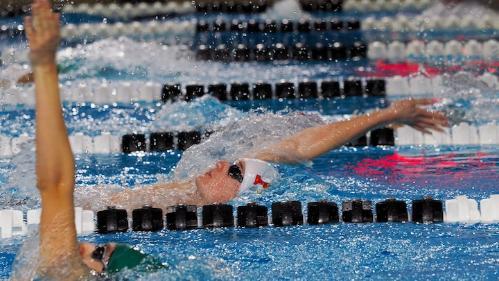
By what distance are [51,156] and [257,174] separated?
5.06ft

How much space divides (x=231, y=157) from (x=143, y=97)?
5.67ft

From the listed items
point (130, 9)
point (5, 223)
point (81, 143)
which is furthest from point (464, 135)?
point (130, 9)

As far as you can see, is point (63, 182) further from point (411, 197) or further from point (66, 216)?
point (411, 197)

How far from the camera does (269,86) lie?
6.05 metres

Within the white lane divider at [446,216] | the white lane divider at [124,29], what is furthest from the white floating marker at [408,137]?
the white lane divider at [124,29]

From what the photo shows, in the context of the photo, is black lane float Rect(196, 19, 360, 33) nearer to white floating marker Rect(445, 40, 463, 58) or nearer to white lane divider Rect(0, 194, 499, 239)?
white floating marker Rect(445, 40, 463, 58)

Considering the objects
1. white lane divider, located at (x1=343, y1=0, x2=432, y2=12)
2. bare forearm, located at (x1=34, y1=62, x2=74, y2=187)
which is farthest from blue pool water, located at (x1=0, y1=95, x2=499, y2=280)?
white lane divider, located at (x1=343, y1=0, x2=432, y2=12)

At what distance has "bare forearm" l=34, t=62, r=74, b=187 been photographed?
2.38m

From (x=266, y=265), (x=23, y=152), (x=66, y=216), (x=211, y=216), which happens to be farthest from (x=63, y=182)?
(x=23, y=152)

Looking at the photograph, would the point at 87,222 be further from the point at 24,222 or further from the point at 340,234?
the point at 340,234

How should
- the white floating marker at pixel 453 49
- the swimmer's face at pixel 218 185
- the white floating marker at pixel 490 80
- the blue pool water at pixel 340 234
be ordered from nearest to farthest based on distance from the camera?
the blue pool water at pixel 340 234
the swimmer's face at pixel 218 185
the white floating marker at pixel 490 80
the white floating marker at pixel 453 49

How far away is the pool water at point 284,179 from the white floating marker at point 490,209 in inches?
2.6

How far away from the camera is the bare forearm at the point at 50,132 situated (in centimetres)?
238

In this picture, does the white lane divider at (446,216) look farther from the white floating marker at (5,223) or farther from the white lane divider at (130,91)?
the white lane divider at (130,91)
